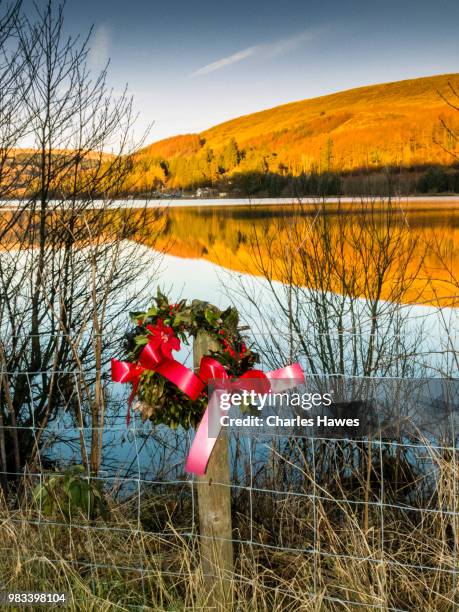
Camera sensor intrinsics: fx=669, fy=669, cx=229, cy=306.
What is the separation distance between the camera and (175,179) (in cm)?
727

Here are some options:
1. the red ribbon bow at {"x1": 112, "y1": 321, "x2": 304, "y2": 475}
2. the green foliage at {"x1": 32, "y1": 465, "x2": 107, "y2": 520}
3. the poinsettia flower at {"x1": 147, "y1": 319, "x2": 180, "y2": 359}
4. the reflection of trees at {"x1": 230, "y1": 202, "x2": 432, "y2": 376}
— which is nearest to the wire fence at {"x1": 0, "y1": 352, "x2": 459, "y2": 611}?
the green foliage at {"x1": 32, "y1": 465, "x2": 107, "y2": 520}

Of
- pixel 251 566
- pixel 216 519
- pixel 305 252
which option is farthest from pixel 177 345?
pixel 305 252

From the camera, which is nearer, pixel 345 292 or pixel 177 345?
pixel 177 345

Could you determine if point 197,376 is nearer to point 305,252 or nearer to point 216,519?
point 216,519

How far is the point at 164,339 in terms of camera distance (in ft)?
8.68

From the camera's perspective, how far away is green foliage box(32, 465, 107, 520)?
341cm

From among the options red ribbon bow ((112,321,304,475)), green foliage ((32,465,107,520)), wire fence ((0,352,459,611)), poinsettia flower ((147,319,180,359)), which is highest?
poinsettia flower ((147,319,180,359))

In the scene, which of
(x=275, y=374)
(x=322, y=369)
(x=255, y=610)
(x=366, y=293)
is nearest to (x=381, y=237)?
(x=366, y=293)

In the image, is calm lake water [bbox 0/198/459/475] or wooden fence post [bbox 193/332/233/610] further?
calm lake water [bbox 0/198/459/475]

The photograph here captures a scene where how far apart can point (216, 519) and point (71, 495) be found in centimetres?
107

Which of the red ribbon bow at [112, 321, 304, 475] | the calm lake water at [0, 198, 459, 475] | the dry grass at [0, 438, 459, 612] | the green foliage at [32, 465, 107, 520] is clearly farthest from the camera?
the calm lake water at [0, 198, 459, 475]

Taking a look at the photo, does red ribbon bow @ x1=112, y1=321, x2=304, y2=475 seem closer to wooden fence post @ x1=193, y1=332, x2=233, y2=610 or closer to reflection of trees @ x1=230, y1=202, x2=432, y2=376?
wooden fence post @ x1=193, y1=332, x2=233, y2=610

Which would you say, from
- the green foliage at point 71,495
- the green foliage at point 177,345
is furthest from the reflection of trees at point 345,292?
the green foliage at point 177,345

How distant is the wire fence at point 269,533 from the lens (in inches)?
114
